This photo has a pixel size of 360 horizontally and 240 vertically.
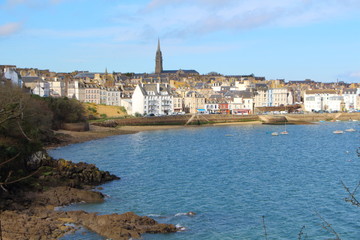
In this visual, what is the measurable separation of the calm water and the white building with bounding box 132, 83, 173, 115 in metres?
41.5

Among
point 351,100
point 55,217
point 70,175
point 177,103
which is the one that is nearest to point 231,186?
point 70,175

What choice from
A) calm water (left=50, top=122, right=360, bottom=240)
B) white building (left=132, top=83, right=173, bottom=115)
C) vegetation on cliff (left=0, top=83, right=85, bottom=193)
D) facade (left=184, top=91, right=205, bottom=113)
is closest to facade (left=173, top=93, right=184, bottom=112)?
white building (left=132, top=83, right=173, bottom=115)

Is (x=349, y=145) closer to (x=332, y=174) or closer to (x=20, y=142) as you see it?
(x=332, y=174)

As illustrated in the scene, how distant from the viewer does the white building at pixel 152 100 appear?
9456cm

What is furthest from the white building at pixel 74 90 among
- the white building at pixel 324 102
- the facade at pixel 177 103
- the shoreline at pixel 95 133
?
the white building at pixel 324 102

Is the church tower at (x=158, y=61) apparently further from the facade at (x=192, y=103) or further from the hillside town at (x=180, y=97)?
the facade at (x=192, y=103)

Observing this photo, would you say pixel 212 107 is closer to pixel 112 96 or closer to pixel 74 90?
pixel 112 96

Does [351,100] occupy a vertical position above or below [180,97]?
below

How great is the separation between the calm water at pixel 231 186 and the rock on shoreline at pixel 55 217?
892 mm

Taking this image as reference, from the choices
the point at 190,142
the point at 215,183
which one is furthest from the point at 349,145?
the point at 215,183

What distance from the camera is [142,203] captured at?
76.6 feet

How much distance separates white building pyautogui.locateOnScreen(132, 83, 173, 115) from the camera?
94.6m

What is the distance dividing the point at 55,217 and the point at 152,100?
77569mm

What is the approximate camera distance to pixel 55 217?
63.9 feet
